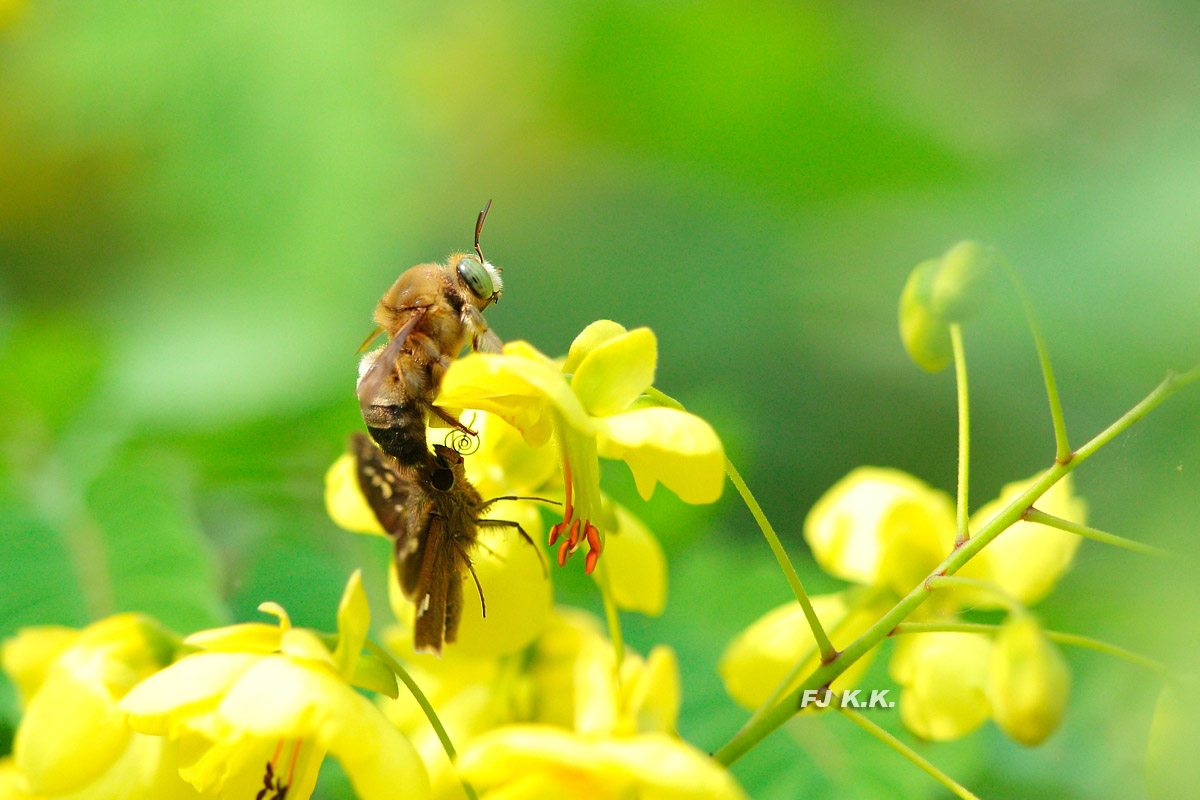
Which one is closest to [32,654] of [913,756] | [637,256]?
[913,756]

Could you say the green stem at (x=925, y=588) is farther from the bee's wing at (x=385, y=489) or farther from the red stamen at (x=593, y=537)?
the bee's wing at (x=385, y=489)

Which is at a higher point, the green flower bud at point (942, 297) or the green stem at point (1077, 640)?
the green flower bud at point (942, 297)

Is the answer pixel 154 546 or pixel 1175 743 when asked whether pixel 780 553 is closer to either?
pixel 1175 743

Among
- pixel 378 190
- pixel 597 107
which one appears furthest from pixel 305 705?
pixel 597 107

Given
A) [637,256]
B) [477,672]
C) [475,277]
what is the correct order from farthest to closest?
[637,256] < [477,672] < [475,277]

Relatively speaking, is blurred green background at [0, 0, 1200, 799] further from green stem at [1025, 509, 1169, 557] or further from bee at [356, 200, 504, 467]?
bee at [356, 200, 504, 467]

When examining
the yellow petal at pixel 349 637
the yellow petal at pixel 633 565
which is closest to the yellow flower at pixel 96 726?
the yellow petal at pixel 349 637
